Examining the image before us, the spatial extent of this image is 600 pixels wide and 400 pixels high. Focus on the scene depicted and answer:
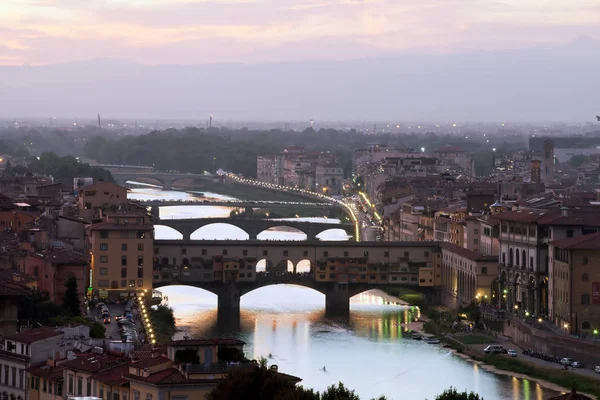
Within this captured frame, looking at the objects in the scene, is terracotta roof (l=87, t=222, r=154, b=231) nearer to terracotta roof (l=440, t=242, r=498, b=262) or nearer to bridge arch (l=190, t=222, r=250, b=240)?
terracotta roof (l=440, t=242, r=498, b=262)

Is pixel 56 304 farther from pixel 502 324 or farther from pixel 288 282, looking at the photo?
pixel 288 282

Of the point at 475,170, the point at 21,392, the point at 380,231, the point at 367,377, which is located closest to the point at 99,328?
the point at 367,377

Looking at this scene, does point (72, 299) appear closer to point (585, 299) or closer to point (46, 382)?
point (585, 299)

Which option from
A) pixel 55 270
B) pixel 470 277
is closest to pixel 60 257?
pixel 55 270

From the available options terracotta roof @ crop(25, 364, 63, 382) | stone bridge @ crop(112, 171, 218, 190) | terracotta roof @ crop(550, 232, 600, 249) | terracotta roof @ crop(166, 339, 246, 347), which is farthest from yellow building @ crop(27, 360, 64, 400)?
stone bridge @ crop(112, 171, 218, 190)

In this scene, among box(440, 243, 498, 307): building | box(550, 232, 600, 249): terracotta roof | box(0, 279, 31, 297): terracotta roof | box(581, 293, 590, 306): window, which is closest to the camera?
box(0, 279, 31, 297): terracotta roof

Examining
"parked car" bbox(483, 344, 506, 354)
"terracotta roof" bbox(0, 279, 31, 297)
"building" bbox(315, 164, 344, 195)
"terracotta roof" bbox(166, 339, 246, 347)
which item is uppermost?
"building" bbox(315, 164, 344, 195)
